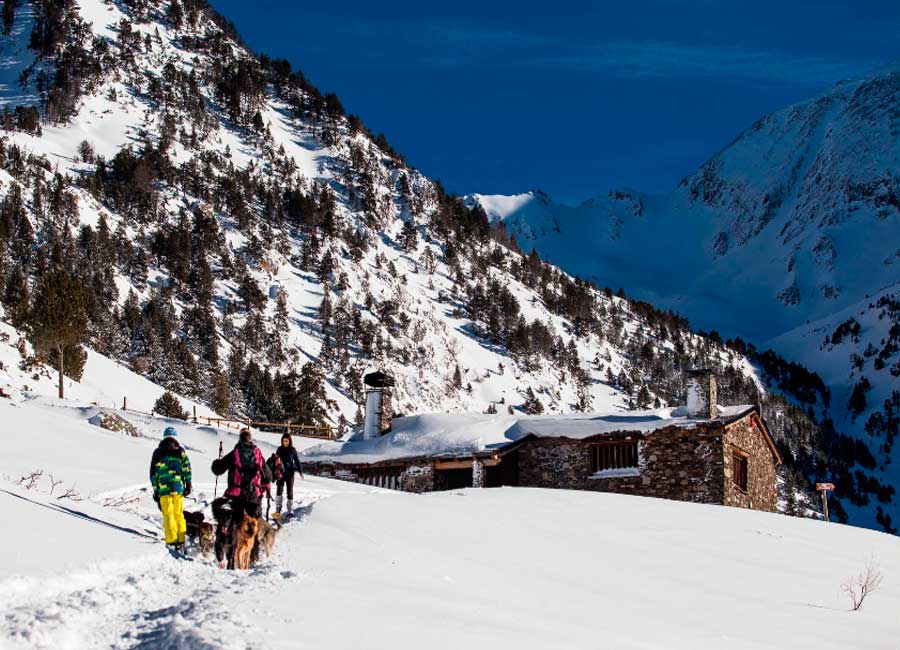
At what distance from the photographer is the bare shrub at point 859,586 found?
48.2 feet

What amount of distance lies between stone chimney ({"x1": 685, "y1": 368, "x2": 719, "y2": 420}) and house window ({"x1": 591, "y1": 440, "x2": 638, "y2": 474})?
197 centimetres

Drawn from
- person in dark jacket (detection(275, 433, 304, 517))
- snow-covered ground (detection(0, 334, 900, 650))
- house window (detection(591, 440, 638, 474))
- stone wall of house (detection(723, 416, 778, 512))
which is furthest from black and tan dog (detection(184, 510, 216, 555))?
stone wall of house (detection(723, 416, 778, 512))

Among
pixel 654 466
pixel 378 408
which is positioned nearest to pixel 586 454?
pixel 654 466

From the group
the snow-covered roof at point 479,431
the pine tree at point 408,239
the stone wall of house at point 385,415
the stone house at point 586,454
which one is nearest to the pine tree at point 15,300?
the stone wall of house at point 385,415

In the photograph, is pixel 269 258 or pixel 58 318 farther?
pixel 269 258

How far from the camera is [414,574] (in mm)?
12281

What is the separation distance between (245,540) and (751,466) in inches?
859

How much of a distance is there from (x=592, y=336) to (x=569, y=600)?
11808 centimetres

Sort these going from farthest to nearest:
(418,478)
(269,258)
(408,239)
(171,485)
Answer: (408,239)
(269,258)
(418,478)
(171,485)

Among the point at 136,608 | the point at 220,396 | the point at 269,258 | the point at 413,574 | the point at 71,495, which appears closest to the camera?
the point at 136,608

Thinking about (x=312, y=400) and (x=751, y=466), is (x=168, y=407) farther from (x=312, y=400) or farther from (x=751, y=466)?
(x=751, y=466)

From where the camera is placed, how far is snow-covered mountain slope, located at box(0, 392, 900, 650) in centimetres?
881

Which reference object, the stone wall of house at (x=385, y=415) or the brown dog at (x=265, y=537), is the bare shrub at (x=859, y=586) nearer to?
the brown dog at (x=265, y=537)

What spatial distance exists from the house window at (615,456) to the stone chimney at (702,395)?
1.97 m
